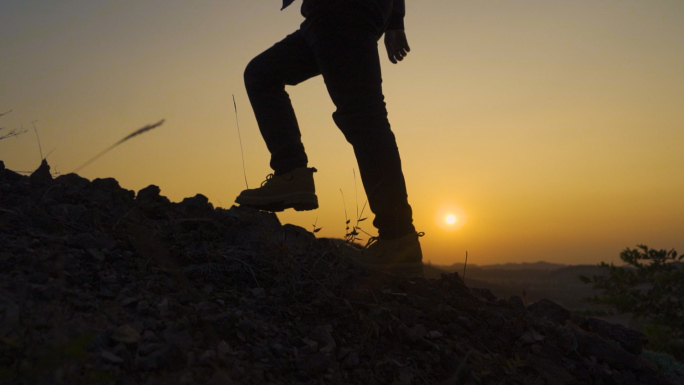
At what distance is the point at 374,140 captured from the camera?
251cm

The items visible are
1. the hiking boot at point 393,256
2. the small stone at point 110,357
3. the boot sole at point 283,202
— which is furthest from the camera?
the boot sole at point 283,202

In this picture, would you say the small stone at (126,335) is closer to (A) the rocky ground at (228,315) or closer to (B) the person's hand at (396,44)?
(A) the rocky ground at (228,315)

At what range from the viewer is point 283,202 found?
9.78ft

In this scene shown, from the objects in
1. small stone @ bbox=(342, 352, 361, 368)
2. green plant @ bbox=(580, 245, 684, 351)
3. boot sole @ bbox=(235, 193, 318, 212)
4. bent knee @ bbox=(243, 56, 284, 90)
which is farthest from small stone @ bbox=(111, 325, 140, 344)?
green plant @ bbox=(580, 245, 684, 351)

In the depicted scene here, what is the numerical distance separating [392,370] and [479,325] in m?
0.63

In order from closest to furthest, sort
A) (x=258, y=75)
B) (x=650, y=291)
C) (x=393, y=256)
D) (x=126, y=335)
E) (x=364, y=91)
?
(x=126, y=335) < (x=364, y=91) < (x=393, y=256) < (x=258, y=75) < (x=650, y=291)

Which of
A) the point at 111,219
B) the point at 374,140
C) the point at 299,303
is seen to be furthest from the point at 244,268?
the point at 374,140

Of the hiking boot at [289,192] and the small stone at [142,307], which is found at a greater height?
the hiking boot at [289,192]

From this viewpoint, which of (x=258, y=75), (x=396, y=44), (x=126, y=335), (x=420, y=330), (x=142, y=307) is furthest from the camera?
(x=396, y=44)

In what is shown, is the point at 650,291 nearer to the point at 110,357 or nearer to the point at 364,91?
the point at 364,91

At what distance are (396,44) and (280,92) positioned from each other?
2.72 ft

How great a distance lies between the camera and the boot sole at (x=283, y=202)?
9.68 feet

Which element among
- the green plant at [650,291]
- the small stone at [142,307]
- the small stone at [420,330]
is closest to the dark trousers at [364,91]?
the small stone at [420,330]

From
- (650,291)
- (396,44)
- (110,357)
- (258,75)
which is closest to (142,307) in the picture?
(110,357)
